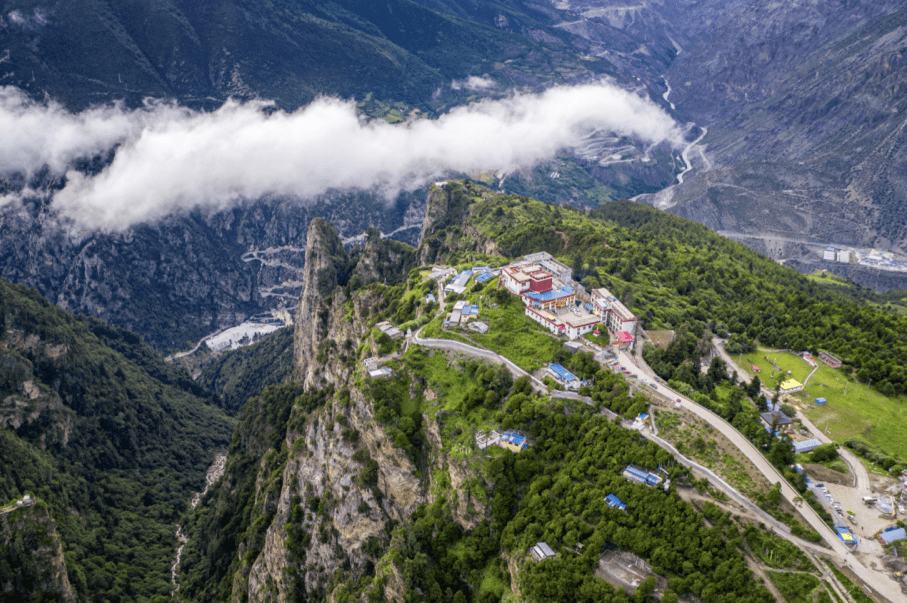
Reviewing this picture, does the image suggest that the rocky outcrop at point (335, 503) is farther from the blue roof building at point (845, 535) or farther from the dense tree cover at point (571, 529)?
the blue roof building at point (845, 535)

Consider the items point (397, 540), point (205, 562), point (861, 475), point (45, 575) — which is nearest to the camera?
point (861, 475)

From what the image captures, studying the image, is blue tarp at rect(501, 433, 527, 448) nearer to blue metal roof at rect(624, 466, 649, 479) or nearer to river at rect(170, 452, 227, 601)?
blue metal roof at rect(624, 466, 649, 479)

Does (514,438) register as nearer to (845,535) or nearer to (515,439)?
(515,439)

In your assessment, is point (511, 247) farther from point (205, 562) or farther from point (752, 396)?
point (205, 562)

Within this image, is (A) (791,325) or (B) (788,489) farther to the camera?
(A) (791,325)

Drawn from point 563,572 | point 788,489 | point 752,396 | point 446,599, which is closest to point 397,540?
point 446,599

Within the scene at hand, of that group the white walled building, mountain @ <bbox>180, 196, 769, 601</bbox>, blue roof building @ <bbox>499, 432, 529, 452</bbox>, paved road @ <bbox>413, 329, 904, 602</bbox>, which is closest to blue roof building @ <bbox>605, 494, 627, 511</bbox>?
mountain @ <bbox>180, 196, 769, 601</bbox>

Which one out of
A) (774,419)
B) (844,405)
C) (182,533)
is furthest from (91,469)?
(844,405)
